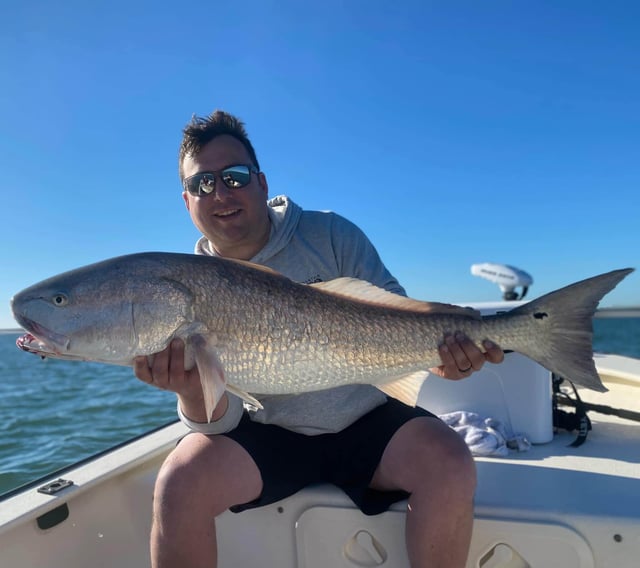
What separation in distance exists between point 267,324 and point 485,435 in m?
1.95

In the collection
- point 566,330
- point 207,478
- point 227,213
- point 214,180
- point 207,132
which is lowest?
point 207,478

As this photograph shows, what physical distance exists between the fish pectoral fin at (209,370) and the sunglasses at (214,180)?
1070 millimetres

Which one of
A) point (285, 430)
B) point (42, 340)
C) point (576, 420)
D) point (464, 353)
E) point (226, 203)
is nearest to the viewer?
point (42, 340)

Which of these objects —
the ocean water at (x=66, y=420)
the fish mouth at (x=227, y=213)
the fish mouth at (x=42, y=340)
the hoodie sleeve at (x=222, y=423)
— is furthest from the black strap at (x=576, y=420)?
the ocean water at (x=66, y=420)

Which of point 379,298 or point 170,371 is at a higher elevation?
point 379,298

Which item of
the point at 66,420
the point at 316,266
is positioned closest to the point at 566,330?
the point at 316,266

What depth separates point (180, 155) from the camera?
3221 millimetres

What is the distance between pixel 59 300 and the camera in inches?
89.4

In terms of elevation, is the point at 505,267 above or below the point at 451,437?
above

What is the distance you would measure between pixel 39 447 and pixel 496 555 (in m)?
7.36

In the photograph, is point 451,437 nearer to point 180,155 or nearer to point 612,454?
point 612,454

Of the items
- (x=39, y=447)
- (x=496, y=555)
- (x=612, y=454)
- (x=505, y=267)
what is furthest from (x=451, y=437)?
(x=39, y=447)

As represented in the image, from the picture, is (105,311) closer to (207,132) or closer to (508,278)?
(207,132)

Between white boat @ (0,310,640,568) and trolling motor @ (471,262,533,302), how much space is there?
2147 millimetres
